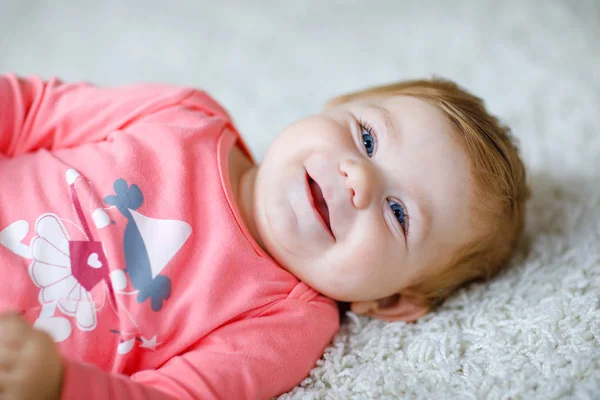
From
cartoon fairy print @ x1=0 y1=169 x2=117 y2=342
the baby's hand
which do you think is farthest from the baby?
the baby's hand

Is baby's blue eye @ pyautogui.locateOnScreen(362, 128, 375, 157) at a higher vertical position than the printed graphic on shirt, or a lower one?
higher

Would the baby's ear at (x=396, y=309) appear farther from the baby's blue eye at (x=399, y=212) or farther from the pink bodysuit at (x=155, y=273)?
the baby's blue eye at (x=399, y=212)

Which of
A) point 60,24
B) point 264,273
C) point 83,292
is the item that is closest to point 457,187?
point 264,273

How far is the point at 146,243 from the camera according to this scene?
3.15 feet

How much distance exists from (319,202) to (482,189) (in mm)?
308

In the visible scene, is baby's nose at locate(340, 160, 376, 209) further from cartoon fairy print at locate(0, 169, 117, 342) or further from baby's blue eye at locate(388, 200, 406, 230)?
cartoon fairy print at locate(0, 169, 117, 342)

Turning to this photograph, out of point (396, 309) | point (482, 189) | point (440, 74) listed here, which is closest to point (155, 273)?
point (396, 309)

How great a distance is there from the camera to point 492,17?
1.73 meters

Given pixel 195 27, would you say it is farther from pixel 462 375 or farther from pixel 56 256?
pixel 462 375

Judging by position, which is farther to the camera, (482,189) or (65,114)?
(65,114)

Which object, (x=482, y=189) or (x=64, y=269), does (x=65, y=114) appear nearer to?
(x=64, y=269)

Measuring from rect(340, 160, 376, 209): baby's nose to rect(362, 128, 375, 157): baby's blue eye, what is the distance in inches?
2.6

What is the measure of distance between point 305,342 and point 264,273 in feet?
0.48

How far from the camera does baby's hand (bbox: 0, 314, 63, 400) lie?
0.64 metres
